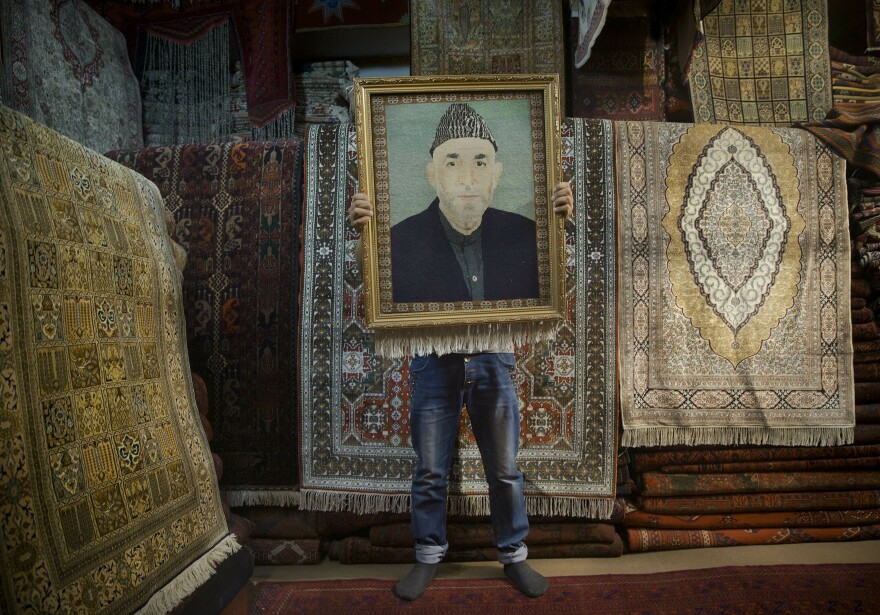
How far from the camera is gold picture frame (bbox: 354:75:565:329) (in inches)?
78.3

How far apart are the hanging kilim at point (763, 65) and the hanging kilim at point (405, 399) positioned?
1657 millimetres

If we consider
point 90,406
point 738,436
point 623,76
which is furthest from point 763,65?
point 90,406

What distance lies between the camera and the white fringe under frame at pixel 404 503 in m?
2.58

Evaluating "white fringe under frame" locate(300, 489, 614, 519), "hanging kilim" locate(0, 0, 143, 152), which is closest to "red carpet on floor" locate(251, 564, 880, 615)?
"white fringe under frame" locate(300, 489, 614, 519)

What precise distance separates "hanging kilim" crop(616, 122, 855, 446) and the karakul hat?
1035mm

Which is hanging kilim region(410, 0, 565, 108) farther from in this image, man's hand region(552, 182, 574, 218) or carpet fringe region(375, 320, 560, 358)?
carpet fringe region(375, 320, 560, 358)

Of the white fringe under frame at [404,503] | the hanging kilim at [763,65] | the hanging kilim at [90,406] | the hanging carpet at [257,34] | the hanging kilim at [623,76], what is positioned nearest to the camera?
the hanging kilim at [90,406]

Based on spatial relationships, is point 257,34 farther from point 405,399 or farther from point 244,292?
point 405,399

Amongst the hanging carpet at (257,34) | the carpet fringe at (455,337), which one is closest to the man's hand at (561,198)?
the carpet fringe at (455,337)

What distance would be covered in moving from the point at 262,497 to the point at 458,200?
5.46ft

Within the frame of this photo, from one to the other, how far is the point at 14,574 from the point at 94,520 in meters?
0.24

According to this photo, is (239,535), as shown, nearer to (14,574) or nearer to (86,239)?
(14,574)

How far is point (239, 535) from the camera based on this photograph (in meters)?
2.10

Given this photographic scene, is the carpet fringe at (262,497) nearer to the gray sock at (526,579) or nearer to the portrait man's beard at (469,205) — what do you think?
the gray sock at (526,579)
